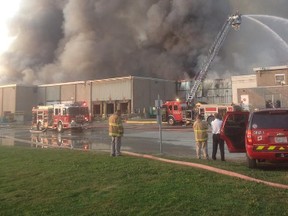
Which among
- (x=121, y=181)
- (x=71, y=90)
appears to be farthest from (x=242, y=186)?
(x=71, y=90)

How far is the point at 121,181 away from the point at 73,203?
1.21 meters

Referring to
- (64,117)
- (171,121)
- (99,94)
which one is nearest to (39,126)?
(64,117)

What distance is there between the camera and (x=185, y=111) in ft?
107

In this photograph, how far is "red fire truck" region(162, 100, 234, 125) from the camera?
31.4 meters

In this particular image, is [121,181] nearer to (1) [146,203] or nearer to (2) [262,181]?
(1) [146,203]

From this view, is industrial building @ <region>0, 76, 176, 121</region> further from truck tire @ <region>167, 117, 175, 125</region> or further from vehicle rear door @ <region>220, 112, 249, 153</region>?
vehicle rear door @ <region>220, 112, 249, 153</region>

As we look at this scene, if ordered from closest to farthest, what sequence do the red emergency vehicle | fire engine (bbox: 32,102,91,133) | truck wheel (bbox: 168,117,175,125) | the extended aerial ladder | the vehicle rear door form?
the red emergency vehicle < the vehicle rear door < fire engine (bbox: 32,102,91,133) < truck wheel (bbox: 168,117,175,125) < the extended aerial ladder

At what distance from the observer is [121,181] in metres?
6.68

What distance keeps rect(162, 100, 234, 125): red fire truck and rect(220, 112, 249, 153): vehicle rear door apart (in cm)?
2145

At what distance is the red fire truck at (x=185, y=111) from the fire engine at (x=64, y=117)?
7.28 m

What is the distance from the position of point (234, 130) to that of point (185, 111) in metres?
22.9

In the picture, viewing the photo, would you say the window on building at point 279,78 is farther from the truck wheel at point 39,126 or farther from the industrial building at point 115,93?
the truck wheel at point 39,126

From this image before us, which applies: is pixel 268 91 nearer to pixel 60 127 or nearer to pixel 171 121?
pixel 171 121

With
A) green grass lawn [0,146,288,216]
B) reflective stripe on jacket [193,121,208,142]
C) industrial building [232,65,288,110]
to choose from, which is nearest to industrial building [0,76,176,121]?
industrial building [232,65,288,110]
